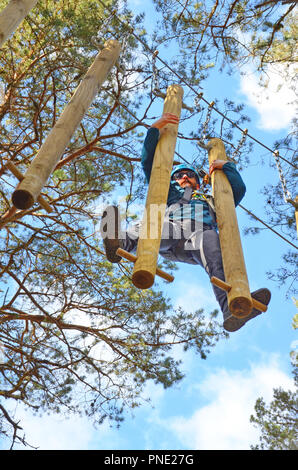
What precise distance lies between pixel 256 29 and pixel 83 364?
390 cm

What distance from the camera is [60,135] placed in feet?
9.33

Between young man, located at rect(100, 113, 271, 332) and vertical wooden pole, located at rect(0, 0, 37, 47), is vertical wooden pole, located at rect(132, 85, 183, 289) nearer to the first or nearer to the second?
young man, located at rect(100, 113, 271, 332)

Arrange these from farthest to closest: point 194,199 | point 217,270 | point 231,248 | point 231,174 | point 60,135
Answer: point 194,199, point 231,174, point 217,270, point 231,248, point 60,135

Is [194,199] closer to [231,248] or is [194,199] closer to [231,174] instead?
[231,174]

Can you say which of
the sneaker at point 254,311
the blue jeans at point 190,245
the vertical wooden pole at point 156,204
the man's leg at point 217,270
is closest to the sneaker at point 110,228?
the blue jeans at point 190,245

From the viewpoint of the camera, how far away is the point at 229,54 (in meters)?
4.84

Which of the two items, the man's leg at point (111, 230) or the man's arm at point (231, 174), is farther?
the man's arm at point (231, 174)

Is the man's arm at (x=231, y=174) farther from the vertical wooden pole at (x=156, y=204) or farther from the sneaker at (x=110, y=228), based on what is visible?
the sneaker at (x=110, y=228)

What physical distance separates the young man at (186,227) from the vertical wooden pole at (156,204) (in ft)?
0.49

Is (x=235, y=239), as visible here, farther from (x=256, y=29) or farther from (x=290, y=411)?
(x=290, y=411)

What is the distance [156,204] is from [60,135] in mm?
664

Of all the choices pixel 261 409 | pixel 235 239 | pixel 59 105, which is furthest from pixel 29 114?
pixel 261 409

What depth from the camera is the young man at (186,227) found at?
3.21 meters

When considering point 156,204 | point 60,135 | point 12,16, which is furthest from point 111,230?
point 12,16
